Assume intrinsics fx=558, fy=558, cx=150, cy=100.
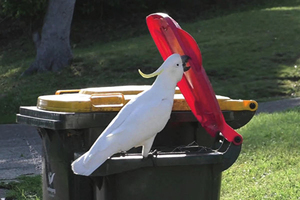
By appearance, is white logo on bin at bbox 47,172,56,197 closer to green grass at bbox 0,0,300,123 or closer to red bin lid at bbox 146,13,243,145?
red bin lid at bbox 146,13,243,145

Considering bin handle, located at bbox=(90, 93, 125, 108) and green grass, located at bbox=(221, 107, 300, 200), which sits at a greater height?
bin handle, located at bbox=(90, 93, 125, 108)

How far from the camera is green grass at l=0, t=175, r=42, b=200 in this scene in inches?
218

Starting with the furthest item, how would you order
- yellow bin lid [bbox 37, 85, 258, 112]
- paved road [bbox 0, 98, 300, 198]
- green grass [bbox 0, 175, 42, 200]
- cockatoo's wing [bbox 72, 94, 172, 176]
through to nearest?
paved road [bbox 0, 98, 300, 198] → green grass [bbox 0, 175, 42, 200] → yellow bin lid [bbox 37, 85, 258, 112] → cockatoo's wing [bbox 72, 94, 172, 176]

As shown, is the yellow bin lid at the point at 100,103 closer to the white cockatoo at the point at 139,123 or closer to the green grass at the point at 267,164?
the white cockatoo at the point at 139,123

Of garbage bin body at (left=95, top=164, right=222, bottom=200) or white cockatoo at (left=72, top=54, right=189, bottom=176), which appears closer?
white cockatoo at (left=72, top=54, right=189, bottom=176)

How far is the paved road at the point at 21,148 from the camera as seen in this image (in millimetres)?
6832

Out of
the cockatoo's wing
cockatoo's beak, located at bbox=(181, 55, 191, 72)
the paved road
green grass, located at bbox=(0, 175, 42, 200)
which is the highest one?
cockatoo's beak, located at bbox=(181, 55, 191, 72)

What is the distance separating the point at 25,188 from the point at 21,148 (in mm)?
2575

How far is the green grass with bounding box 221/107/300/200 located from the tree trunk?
7159 millimetres

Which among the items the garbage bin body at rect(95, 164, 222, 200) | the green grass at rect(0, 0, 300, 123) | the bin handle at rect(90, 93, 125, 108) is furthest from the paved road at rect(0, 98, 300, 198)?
the garbage bin body at rect(95, 164, 222, 200)

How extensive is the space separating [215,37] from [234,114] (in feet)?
39.0

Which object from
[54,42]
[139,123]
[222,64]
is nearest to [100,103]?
[139,123]

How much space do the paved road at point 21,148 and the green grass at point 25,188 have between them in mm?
133

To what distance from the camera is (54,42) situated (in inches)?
558
